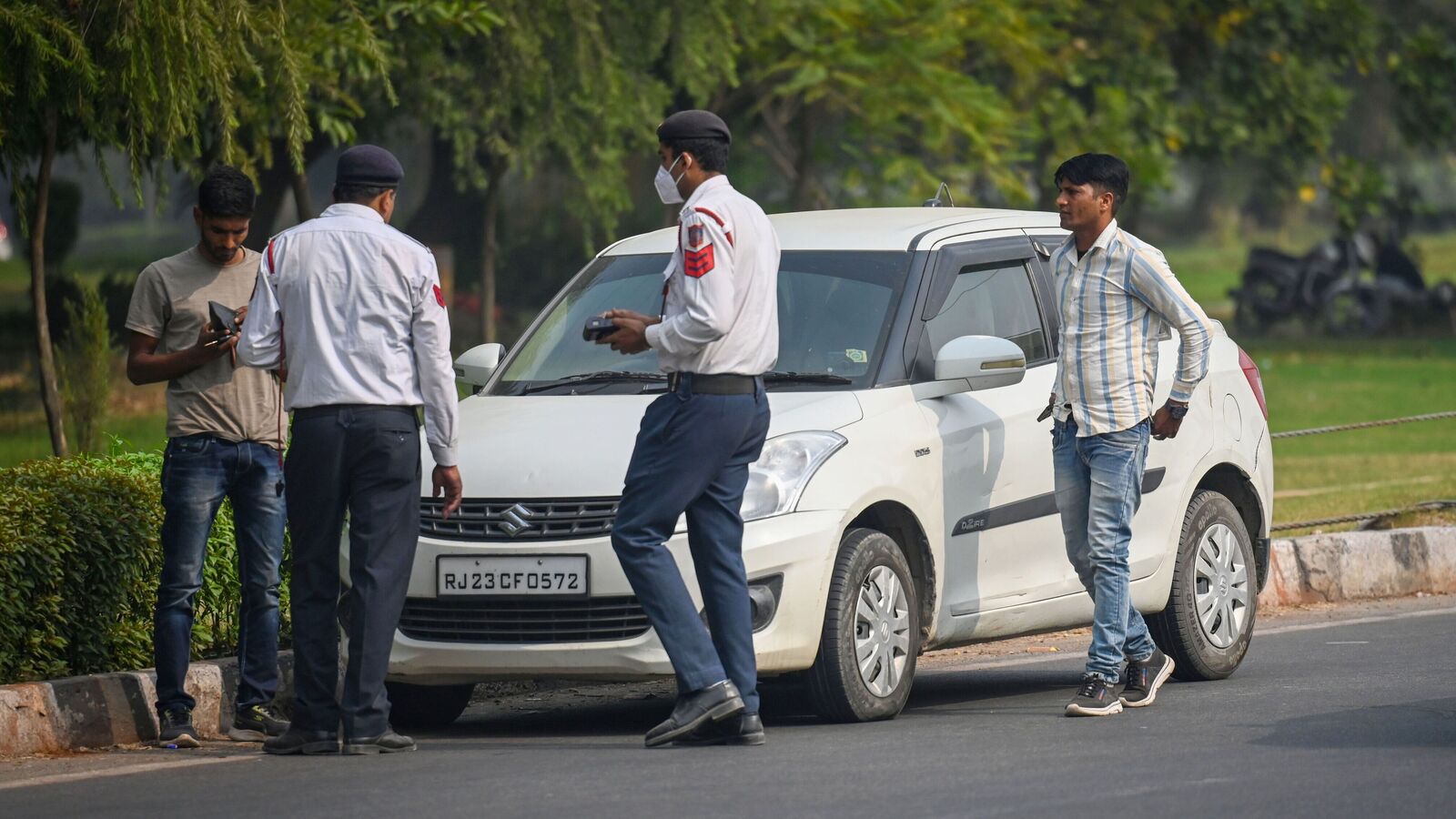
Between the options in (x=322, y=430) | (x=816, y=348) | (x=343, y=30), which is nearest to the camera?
(x=322, y=430)

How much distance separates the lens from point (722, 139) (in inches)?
268

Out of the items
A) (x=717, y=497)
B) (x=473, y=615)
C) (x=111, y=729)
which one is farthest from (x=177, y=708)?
→ (x=717, y=497)

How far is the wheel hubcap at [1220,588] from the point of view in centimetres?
832

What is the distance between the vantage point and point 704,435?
21.5 feet

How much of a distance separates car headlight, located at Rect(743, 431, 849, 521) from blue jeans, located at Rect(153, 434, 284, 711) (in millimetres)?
1506

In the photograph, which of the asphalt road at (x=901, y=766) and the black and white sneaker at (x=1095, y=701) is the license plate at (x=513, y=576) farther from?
the black and white sneaker at (x=1095, y=701)

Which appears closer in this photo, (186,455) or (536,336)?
(186,455)

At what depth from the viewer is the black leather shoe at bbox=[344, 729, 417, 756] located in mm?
6641

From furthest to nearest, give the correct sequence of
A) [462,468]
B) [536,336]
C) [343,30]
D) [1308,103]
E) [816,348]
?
[1308,103], [343,30], [536,336], [816,348], [462,468]

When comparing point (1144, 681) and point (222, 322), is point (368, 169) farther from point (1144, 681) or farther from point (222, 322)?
point (1144, 681)

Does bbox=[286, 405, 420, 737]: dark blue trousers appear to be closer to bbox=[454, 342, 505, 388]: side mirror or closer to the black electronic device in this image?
the black electronic device

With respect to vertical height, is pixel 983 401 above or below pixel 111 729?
above

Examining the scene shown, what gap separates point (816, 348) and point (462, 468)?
1.31 metres

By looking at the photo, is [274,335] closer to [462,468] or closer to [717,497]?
[462,468]
